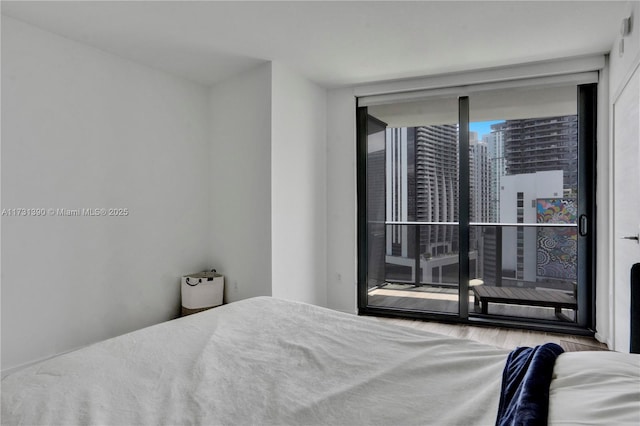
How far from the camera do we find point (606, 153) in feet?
10.8

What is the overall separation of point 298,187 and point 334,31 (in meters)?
1.63

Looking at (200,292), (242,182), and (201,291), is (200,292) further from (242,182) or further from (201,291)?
(242,182)

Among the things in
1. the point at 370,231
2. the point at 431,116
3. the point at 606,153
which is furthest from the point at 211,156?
the point at 606,153

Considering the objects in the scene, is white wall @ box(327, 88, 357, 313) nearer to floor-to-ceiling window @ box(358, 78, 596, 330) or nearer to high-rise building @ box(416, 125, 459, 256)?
floor-to-ceiling window @ box(358, 78, 596, 330)

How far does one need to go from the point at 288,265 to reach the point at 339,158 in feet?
4.87

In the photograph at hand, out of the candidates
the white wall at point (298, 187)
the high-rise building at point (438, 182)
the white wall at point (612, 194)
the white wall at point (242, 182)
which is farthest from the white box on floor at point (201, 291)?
the white wall at point (612, 194)

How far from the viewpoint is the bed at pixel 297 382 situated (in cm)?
91

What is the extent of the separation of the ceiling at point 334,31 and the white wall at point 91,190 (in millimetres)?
302

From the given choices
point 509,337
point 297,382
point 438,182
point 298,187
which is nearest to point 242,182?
point 298,187

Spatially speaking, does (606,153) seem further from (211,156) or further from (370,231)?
(211,156)

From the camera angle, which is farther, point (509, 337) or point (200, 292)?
point (200, 292)

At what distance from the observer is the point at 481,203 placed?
13.4 feet

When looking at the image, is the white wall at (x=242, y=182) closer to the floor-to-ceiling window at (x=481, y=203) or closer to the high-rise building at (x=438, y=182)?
the floor-to-ceiling window at (x=481, y=203)

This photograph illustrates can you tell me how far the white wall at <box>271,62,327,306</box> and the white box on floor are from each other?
26.0 inches
